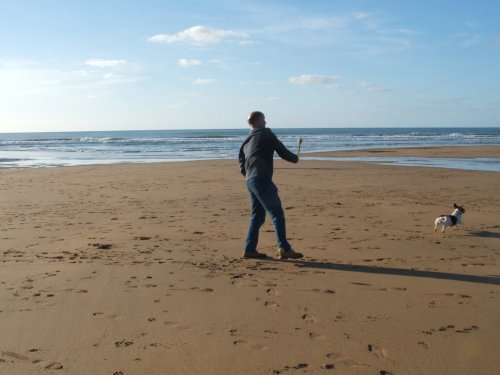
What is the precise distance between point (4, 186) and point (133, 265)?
998 cm

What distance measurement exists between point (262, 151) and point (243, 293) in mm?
1757

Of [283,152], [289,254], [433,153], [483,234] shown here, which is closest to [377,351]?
[289,254]

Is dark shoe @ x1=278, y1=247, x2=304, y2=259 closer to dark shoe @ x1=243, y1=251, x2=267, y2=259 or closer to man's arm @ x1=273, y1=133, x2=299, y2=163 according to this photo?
dark shoe @ x1=243, y1=251, x2=267, y2=259

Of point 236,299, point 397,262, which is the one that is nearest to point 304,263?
point 397,262

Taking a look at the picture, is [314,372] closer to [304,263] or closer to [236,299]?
[236,299]

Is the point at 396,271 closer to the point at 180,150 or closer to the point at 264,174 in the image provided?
the point at 264,174

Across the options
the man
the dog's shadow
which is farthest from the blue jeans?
the dog's shadow

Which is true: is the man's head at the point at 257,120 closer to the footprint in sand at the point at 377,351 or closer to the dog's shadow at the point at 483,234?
the footprint in sand at the point at 377,351

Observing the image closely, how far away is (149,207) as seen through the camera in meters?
9.66

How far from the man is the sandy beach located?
0.74 ft

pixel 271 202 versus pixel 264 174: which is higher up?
pixel 264 174

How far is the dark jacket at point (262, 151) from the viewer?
546cm

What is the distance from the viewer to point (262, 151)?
18.1ft

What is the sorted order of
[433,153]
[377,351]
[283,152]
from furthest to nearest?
1. [433,153]
2. [283,152]
3. [377,351]
